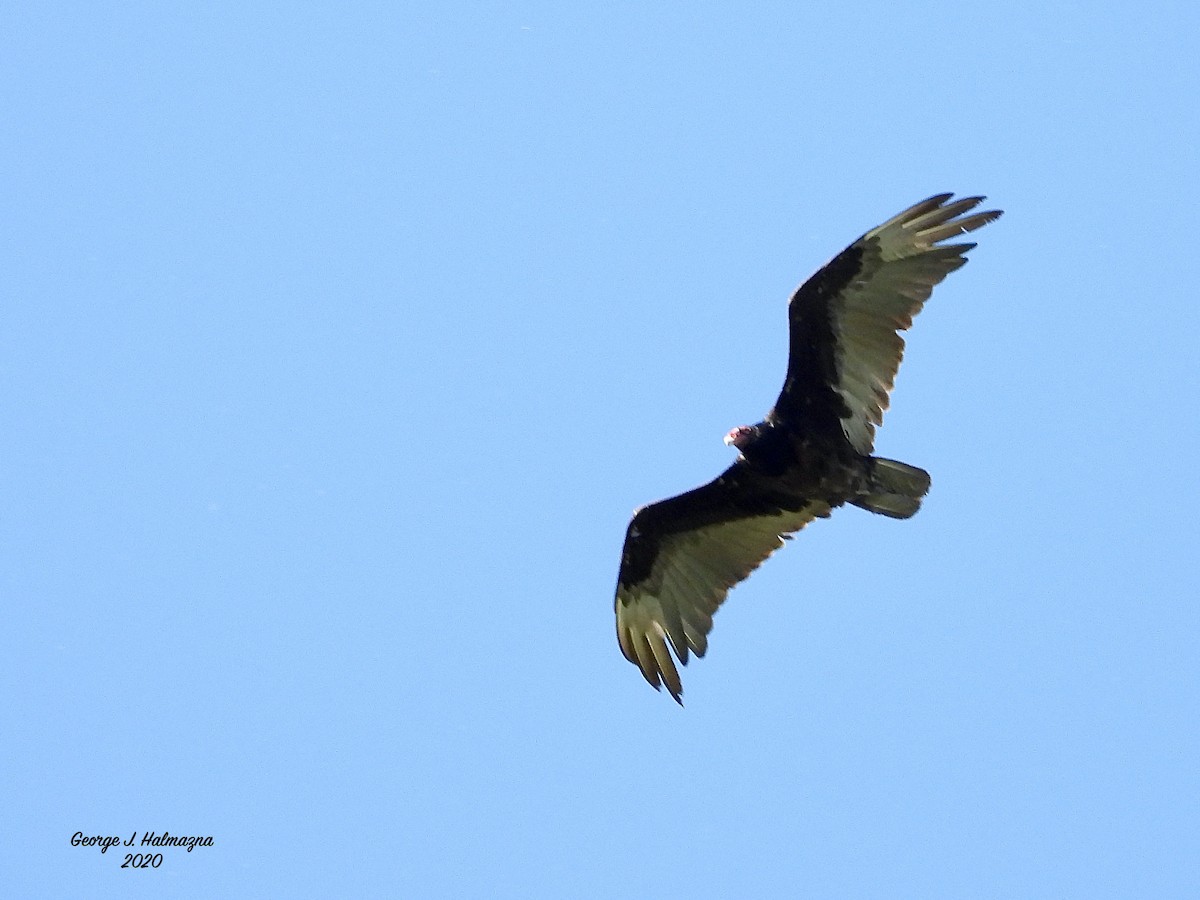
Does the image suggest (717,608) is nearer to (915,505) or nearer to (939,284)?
(915,505)

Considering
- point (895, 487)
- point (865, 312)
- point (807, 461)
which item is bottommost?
point (895, 487)

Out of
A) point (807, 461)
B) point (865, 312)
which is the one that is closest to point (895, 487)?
point (807, 461)

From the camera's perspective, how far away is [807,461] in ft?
43.1

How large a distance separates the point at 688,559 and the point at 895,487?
1918 mm

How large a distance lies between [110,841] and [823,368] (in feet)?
23.4

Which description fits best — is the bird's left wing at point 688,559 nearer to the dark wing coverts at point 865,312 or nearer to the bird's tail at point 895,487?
the bird's tail at point 895,487

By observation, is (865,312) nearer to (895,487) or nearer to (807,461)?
(807,461)

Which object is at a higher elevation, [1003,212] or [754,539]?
[1003,212]

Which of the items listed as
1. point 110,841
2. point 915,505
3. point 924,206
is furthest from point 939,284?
point 110,841

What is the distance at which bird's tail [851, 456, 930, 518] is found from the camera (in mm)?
12781

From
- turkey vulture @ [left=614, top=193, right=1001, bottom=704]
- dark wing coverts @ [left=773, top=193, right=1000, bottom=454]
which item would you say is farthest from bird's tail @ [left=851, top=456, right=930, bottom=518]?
dark wing coverts @ [left=773, top=193, right=1000, bottom=454]

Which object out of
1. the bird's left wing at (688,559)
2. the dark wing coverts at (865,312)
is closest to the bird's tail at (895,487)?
the dark wing coverts at (865,312)

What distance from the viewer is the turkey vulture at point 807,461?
12.7 metres

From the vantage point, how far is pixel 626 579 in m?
14.0
